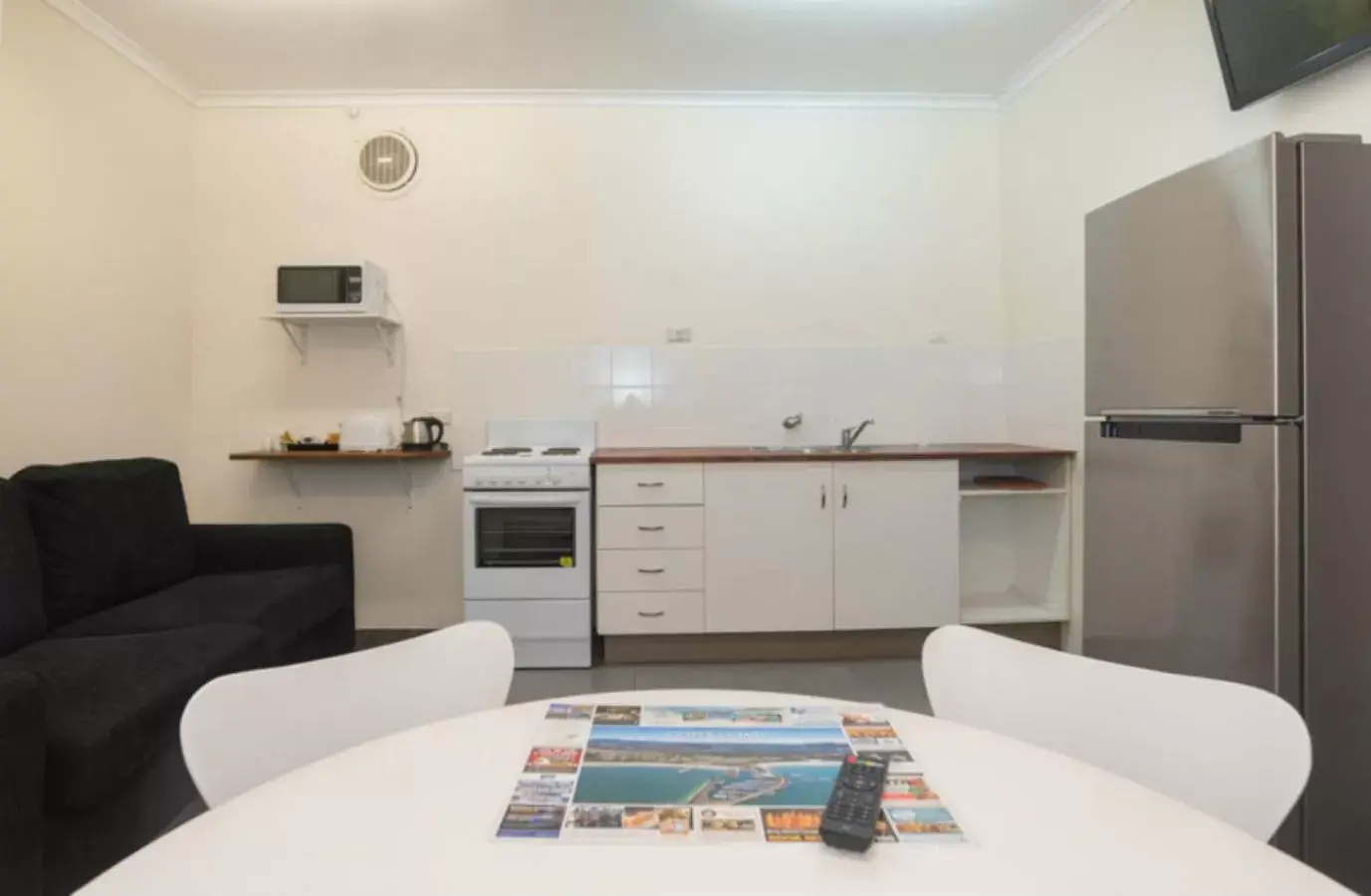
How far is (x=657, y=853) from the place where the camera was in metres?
0.63

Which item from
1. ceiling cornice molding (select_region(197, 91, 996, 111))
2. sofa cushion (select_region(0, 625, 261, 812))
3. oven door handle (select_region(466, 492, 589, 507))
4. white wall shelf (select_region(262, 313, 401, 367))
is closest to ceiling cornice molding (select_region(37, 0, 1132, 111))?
ceiling cornice molding (select_region(197, 91, 996, 111))

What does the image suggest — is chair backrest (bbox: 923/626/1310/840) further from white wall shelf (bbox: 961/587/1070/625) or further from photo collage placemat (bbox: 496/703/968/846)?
white wall shelf (bbox: 961/587/1070/625)

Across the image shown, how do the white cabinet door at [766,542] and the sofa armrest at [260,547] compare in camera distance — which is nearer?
the sofa armrest at [260,547]

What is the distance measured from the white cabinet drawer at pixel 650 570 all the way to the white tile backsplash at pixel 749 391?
76 centimetres

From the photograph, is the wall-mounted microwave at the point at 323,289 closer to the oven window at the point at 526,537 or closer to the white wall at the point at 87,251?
the white wall at the point at 87,251

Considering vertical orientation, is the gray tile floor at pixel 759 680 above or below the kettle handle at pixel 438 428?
below

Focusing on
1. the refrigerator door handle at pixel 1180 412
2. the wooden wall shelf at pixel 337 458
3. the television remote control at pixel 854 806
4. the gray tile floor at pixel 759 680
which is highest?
the refrigerator door handle at pixel 1180 412

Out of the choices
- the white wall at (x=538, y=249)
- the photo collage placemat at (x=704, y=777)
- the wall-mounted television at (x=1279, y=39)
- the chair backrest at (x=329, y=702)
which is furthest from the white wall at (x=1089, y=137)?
the chair backrest at (x=329, y=702)

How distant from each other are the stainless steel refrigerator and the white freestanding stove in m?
2.22

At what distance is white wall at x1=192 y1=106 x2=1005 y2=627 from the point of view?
378 cm

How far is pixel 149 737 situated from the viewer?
67.2 inches

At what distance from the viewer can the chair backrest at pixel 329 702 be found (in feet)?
2.95

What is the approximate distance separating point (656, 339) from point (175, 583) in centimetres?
236

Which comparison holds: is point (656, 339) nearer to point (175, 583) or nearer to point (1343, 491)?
point (175, 583)
